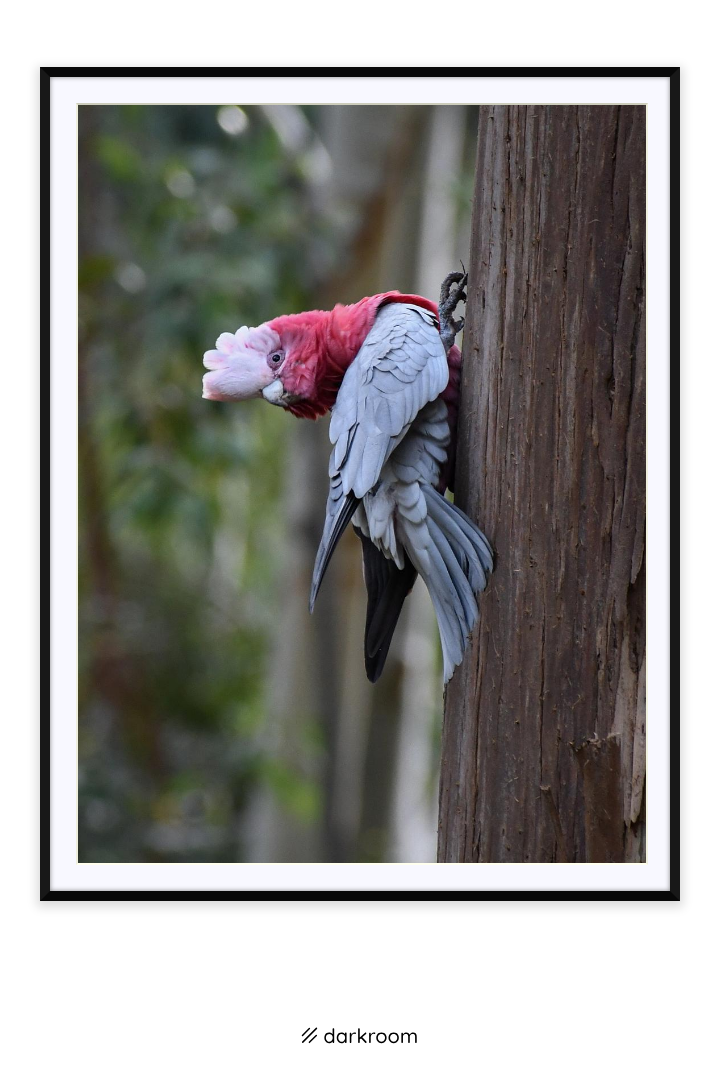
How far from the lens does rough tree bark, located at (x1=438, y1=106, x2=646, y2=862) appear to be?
1.11 meters

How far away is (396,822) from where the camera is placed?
371 cm

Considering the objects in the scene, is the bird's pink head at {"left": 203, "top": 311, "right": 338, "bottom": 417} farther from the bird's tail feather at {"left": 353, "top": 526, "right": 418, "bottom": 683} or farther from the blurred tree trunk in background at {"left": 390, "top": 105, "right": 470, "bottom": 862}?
the blurred tree trunk in background at {"left": 390, "top": 105, "right": 470, "bottom": 862}

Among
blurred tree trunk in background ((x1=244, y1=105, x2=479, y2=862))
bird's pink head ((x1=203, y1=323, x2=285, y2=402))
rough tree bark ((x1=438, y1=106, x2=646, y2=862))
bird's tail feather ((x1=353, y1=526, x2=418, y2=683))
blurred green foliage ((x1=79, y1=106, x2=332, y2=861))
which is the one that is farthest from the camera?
blurred tree trunk in background ((x1=244, y1=105, x2=479, y2=862))

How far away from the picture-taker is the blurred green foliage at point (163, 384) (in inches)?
108

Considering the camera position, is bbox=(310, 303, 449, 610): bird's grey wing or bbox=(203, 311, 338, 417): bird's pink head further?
bbox=(203, 311, 338, 417): bird's pink head

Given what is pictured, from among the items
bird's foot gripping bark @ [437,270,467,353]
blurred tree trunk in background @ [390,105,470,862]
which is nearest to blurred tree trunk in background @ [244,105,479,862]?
blurred tree trunk in background @ [390,105,470,862]

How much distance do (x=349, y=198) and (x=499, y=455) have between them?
2720 millimetres

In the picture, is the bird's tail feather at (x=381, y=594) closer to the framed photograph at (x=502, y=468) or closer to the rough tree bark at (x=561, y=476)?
the framed photograph at (x=502, y=468)

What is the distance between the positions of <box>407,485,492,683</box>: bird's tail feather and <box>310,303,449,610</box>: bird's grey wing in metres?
0.11

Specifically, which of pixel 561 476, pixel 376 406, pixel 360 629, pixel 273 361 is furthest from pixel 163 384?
pixel 561 476

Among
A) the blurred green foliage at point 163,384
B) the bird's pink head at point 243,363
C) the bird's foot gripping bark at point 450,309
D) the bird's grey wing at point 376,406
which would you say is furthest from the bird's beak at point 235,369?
the blurred green foliage at point 163,384

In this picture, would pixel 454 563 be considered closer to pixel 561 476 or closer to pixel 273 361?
pixel 561 476

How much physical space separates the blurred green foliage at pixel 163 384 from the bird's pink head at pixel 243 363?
1.13 m
